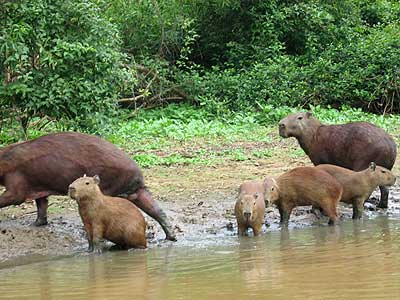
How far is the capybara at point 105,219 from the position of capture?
7.32 meters

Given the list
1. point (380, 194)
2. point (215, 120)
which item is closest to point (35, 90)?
point (380, 194)

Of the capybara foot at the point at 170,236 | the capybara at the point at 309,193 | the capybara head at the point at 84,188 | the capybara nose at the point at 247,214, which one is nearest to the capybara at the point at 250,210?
the capybara nose at the point at 247,214

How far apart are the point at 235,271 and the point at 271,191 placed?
2438mm

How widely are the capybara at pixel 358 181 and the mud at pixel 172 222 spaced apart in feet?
0.82

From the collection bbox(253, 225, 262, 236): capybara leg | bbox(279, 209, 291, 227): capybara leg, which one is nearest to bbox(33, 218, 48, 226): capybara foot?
bbox(253, 225, 262, 236): capybara leg

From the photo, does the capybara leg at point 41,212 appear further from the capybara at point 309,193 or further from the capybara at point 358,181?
the capybara at point 358,181

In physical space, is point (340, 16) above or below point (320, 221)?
above

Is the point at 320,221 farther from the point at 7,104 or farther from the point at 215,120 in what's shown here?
the point at 215,120

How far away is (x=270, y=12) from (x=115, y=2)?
12.7ft

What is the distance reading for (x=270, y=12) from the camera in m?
18.4

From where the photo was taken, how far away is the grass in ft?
37.8

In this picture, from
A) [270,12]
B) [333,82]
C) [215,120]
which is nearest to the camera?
[215,120]

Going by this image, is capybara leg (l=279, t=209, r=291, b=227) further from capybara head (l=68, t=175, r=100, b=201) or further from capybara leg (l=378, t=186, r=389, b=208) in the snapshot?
capybara head (l=68, t=175, r=100, b=201)

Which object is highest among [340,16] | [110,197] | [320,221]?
[340,16]
